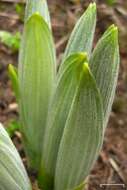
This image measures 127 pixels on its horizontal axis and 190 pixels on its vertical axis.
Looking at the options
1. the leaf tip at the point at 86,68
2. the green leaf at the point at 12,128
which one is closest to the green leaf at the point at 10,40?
the green leaf at the point at 12,128

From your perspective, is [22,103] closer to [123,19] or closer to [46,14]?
[46,14]

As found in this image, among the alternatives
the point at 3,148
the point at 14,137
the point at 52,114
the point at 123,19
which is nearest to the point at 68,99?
the point at 52,114

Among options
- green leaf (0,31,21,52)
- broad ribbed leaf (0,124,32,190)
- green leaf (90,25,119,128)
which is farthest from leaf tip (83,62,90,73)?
green leaf (0,31,21,52)

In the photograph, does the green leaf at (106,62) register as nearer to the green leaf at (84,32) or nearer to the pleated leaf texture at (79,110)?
the pleated leaf texture at (79,110)

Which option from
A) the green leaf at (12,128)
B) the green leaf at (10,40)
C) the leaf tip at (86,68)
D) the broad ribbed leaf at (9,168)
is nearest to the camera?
the leaf tip at (86,68)

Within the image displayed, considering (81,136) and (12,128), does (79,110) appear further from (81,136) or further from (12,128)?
(12,128)

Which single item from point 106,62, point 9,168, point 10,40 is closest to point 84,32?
point 106,62

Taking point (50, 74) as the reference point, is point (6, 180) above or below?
below
